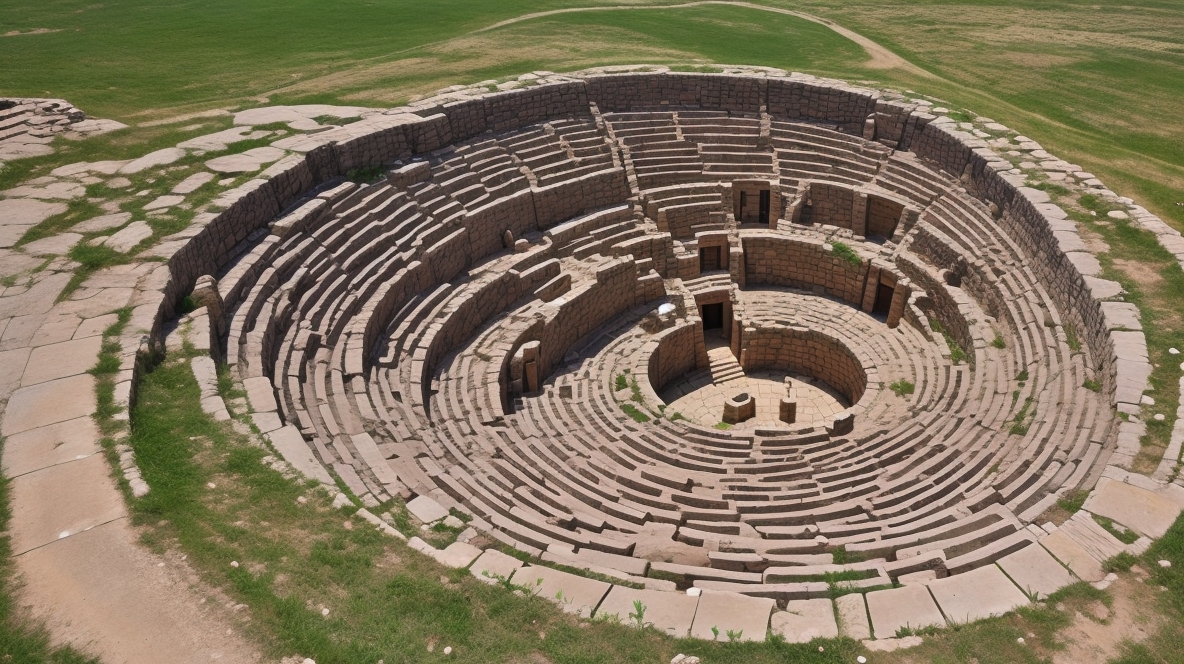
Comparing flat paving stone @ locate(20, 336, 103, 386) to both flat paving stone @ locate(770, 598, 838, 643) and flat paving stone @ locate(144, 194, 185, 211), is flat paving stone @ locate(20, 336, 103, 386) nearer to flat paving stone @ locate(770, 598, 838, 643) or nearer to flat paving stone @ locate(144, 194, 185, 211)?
flat paving stone @ locate(144, 194, 185, 211)

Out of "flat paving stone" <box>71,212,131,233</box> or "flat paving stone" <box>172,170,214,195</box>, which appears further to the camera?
"flat paving stone" <box>172,170,214,195</box>

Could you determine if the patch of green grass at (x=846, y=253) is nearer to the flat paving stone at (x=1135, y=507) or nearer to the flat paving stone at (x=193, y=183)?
the flat paving stone at (x=1135, y=507)

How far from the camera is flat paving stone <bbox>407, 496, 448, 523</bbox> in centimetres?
1265

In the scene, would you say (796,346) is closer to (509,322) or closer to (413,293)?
(509,322)

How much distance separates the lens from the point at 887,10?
44.5 m

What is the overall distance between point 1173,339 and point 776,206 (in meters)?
14.5

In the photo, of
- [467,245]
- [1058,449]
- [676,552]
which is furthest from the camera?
[467,245]

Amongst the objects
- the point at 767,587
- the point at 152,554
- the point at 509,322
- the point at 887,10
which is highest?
the point at 887,10

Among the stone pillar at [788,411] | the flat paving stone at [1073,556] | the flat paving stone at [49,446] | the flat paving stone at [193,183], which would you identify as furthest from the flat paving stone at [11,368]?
the stone pillar at [788,411]

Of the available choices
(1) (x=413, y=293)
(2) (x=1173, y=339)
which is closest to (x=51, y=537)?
(1) (x=413, y=293)

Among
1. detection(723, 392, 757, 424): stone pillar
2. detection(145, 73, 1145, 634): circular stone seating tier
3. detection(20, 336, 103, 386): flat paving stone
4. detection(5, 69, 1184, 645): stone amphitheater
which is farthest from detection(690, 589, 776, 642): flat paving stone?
detection(723, 392, 757, 424): stone pillar

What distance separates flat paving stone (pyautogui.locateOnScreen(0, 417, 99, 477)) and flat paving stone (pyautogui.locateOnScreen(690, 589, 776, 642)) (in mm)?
9328

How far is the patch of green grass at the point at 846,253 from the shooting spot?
26.8 metres

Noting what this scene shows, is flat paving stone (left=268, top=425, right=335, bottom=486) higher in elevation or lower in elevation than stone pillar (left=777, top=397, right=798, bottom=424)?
higher
